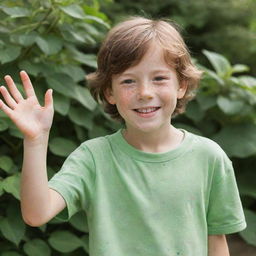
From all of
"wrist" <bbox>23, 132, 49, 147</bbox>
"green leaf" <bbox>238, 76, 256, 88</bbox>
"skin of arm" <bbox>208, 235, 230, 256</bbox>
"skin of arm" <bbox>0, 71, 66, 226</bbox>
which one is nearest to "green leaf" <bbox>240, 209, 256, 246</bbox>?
"green leaf" <bbox>238, 76, 256, 88</bbox>

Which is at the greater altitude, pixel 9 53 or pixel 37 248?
pixel 9 53

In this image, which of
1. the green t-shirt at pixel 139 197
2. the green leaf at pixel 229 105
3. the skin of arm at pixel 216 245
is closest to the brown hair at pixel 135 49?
the green t-shirt at pixel 139 197

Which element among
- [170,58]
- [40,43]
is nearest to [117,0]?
[40,43]

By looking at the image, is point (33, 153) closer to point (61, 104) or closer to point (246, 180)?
point (61, 104)

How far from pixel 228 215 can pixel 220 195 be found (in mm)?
86

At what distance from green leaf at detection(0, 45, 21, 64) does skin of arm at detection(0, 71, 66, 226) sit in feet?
3.87

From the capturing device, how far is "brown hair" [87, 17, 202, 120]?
199 cm

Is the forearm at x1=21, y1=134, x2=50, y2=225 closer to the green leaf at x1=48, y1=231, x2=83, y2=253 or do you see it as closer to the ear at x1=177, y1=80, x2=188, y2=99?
the ear at x1=177, y1=80, x2=188, y2=99

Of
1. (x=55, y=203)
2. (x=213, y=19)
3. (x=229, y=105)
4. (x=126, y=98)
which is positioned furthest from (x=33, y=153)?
(x=213, y=19)

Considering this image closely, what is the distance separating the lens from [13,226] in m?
2.92

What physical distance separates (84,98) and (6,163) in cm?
61

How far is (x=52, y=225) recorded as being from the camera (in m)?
3.30

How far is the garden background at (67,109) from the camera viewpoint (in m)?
Answer: 3.02

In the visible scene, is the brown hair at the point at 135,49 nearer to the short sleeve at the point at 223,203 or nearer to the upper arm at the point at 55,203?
the short sleeve at the point at 223,203
